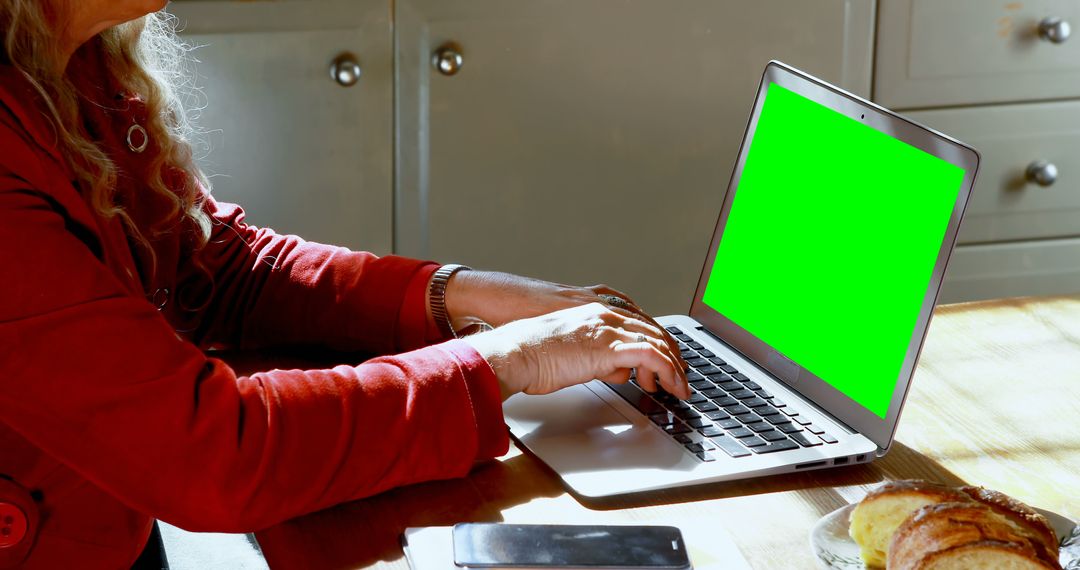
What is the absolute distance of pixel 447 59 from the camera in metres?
1.98

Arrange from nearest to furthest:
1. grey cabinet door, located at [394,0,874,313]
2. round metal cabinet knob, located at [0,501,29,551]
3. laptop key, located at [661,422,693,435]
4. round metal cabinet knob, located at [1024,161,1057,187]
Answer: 1. round metal cabinet knob, located at [0,501,29,551]
2. laptop key, located at [661,422,693,435]
3. grey cabinet door, located at [394,0,874,313]
4. round metal cabinet knob, located at [1024,161,1057,187]

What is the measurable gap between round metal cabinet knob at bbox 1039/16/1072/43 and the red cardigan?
66.3 inches

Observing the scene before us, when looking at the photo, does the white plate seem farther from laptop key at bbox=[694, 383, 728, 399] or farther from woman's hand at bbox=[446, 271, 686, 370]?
woman's hand at bbox=[446, 271, 686, 370]

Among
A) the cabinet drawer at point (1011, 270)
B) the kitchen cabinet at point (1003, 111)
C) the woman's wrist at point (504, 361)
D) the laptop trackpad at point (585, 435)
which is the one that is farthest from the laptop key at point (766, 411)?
the cabinet drawer at point (1011, 270)

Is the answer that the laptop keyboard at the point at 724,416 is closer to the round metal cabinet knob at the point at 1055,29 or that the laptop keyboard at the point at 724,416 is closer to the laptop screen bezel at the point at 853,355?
the laptop screen bezel at the point at 853,355

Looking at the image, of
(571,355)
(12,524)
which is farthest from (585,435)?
(12,524)

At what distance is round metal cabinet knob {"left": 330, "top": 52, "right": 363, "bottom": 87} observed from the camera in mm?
1945

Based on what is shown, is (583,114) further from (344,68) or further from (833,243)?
(833,243)

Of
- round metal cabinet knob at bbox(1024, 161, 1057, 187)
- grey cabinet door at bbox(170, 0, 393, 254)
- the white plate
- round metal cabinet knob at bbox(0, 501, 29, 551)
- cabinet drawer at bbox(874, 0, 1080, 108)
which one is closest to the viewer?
the white plate

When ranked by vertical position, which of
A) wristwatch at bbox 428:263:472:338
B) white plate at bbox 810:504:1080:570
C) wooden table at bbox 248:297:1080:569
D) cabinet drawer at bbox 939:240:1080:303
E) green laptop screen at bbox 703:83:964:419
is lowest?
cabinet drawer at bbox 939:240:1080:303

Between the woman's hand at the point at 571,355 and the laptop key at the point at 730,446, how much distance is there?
0.07 metres

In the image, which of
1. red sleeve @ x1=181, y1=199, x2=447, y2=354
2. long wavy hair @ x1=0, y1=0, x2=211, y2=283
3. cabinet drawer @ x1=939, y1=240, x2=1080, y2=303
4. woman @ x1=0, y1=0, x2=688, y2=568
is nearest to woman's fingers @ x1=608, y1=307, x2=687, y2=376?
woman @ x1=0, y1=0, x2=688, y2=568

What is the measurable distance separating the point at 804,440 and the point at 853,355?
10 centimetres

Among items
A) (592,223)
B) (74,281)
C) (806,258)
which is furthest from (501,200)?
(74,281)
